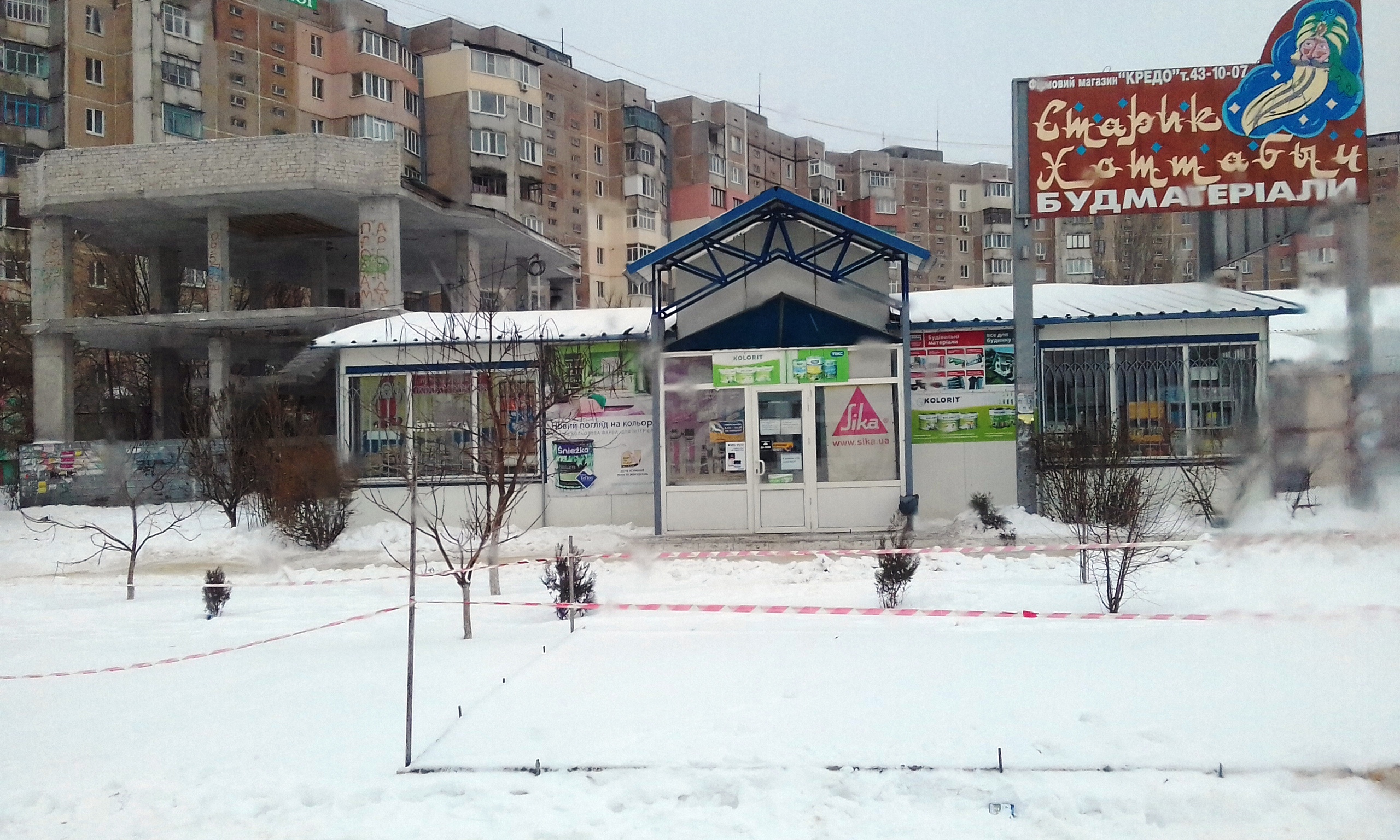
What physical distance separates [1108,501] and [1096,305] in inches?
171

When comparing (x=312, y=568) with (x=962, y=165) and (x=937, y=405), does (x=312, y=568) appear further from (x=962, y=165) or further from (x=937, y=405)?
(x=962, y=165)

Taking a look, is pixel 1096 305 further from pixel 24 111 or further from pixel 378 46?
pixel 24 111

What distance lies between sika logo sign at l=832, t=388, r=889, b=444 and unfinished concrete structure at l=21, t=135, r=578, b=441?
12.5m

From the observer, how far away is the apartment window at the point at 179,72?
45.0m

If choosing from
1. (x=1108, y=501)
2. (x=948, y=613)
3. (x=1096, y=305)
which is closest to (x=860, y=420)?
(x=1108, y=501)

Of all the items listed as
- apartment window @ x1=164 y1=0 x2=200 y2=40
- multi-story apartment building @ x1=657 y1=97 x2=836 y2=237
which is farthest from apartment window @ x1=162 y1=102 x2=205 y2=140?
multi-story apartment building @ x1=657 y1=97 x2=836 y2=237

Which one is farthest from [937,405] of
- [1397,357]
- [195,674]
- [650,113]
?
[650,113]

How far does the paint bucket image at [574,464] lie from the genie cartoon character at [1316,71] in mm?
10038

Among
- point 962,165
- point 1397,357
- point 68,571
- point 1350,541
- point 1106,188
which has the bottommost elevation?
point 68,571

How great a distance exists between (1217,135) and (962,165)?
6055 centimetres

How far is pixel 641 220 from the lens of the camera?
58.4 m

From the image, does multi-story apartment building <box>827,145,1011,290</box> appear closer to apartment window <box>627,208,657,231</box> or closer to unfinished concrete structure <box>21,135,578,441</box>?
apartment window <box>627,208,657,231</box>

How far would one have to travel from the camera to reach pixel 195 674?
7.52m

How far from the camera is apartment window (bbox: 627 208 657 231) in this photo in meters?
58.2
